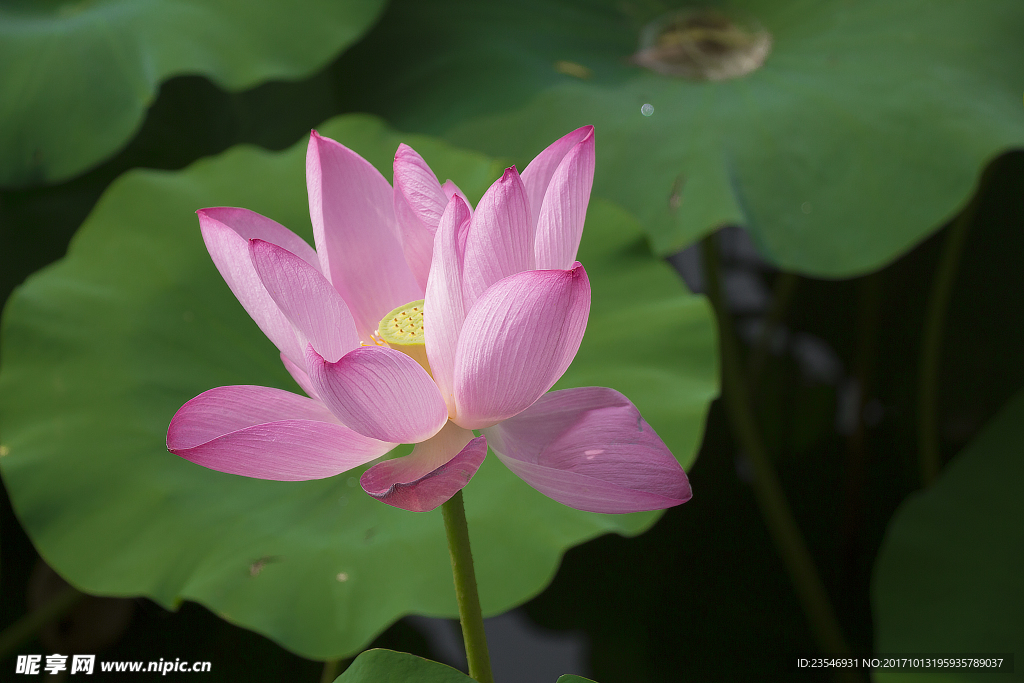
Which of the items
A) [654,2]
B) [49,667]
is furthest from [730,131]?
[49,667]

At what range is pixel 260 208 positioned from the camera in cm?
73

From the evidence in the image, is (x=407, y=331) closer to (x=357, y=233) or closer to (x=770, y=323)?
(x=357, y=233)

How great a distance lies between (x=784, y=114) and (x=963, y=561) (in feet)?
1.82

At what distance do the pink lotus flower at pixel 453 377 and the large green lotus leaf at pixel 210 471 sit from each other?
260mm

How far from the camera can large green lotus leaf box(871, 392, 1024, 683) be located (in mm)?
722

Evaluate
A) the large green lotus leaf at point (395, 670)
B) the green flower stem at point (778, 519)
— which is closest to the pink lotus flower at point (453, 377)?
the large green lotus leaf at point (395, 670)

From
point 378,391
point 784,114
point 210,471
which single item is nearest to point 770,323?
point 784,114

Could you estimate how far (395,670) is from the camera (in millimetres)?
351

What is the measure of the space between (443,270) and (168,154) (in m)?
0.89

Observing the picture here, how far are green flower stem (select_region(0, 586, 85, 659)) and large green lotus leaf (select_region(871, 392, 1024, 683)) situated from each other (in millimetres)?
923

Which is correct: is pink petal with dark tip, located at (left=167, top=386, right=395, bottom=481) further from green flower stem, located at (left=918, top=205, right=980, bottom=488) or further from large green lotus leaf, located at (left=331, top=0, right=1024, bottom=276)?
green flower stem, located at (left=918, top=205, right=980, bottom=488)

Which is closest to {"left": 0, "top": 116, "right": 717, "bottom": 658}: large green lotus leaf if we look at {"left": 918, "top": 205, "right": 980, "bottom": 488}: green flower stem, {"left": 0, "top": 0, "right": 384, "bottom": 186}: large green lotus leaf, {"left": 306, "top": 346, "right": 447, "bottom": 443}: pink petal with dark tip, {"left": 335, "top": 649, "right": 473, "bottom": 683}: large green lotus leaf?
{"left": 0, "top": 0, "right": 384, "bottom": 186}: large green lotus leaf

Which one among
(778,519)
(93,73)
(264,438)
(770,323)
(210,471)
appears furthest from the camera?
(770,323)

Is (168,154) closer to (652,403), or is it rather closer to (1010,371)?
(652,403)
